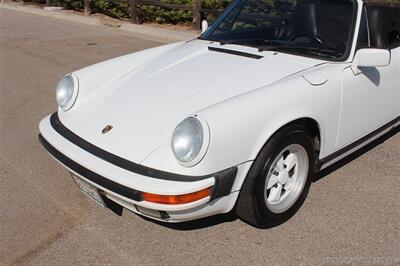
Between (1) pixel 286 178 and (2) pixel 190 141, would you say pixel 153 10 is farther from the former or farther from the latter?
(2) pixel 190 141

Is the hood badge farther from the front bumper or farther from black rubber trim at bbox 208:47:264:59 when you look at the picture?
black rubber trim at bbox 208:47:264:59

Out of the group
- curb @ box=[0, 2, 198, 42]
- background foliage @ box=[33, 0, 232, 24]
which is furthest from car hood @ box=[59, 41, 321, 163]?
background foliage @ box=[33, 0, 232, 24]

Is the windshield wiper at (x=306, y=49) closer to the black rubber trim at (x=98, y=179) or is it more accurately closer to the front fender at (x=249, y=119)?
the front fender at (x=249, y=119)

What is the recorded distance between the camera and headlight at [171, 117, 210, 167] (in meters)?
2.39

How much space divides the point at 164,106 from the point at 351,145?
1.47 metres

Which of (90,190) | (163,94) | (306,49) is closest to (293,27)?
(306,49)

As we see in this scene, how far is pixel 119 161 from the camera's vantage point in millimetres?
2594

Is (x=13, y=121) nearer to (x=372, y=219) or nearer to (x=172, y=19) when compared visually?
(x=372, y=219)

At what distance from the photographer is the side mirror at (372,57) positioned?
10.0 ft

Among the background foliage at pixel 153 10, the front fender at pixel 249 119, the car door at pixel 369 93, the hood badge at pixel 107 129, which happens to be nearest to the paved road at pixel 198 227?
the car door at pixel 369 93

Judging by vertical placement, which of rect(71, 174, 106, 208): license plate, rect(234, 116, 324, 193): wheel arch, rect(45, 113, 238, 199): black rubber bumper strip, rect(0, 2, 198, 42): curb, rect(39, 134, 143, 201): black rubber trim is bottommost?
rect(0, 2, 198, 42): curb

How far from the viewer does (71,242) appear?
283cm

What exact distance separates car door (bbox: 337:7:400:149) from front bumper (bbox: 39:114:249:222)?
1.06 m

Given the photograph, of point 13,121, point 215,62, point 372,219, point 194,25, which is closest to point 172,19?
point 194,25
